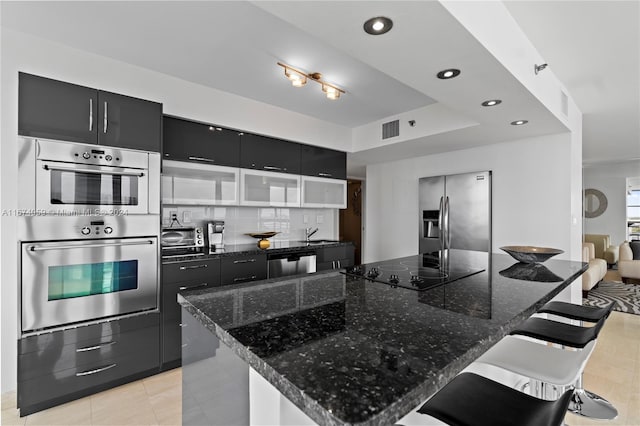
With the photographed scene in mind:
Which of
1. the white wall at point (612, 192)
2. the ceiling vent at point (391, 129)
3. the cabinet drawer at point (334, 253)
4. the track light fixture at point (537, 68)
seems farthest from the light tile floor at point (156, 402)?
the white wall at point (612, 192)

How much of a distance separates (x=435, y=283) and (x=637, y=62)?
2787 mm

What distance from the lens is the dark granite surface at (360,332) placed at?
24.4 inches

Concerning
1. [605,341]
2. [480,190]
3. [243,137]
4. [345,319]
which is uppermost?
[243,137]

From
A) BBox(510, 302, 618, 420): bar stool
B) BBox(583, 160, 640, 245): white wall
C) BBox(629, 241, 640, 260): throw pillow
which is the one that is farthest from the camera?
BBox(583, 160, 640, 245): white wall

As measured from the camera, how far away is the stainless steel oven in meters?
2.06

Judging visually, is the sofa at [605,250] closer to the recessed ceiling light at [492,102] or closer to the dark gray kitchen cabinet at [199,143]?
the recessed ceiling light at [492,102]

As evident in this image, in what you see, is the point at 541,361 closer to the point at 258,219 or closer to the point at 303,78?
the point at 303,78

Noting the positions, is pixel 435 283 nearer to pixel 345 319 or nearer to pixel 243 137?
pixel 345 319

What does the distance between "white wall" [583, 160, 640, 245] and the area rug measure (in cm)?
307

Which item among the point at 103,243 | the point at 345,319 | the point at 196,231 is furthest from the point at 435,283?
the point at 196,231

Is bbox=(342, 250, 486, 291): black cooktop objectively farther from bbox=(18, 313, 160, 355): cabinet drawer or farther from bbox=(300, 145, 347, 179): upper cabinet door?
bbox=(300, 145, 347, 179): upper cabinet door

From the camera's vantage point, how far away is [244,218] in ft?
12.3

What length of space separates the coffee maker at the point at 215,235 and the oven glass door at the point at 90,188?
0.95 metres

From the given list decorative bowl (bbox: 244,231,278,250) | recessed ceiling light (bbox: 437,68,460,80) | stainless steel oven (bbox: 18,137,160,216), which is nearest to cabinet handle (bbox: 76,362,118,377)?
stainless steel oven (bbox: 18,137,160,216)
